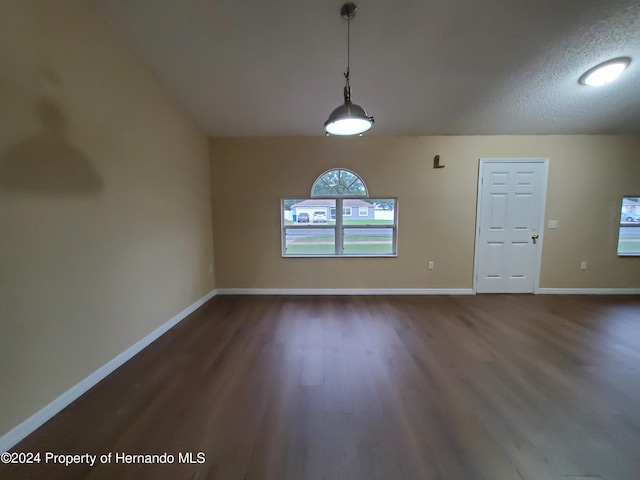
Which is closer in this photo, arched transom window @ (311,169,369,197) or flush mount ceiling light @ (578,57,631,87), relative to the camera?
flush mount ceiling light @ (578,57,631,87)

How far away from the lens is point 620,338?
8.97ft

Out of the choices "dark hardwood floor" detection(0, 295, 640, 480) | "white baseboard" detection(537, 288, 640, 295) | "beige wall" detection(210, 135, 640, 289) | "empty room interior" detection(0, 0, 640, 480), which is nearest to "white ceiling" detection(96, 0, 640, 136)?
"empty room interior" detection(0, 0, 640, 480)

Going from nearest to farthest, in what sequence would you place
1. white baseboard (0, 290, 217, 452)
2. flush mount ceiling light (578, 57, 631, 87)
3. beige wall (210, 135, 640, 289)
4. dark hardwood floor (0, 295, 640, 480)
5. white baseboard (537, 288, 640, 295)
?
dark hardwood floor (0, 295, 640, 480) < white baseboard (0, 290, 217, 452) < flush mount ceiling light (578, 57, 631, 87) < beige wall (210, 135, 640, 289) < white baseboard (537, 288, 640, 295)

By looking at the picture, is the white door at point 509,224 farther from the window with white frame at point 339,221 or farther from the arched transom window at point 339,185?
the arched transom window at point 339,185

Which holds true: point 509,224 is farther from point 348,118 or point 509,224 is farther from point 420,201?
point 348,118

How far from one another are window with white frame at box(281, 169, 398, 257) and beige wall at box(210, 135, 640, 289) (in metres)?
0.13

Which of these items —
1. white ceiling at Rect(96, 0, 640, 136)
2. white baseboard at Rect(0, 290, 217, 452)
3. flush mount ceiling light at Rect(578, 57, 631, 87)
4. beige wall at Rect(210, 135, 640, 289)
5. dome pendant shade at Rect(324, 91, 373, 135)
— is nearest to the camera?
white baseboard at Rect(0, 290, 217, 452)

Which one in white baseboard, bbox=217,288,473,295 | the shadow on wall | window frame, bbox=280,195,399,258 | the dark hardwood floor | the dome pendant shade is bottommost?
the dark hardwood floor

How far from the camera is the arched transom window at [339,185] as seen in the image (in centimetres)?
414

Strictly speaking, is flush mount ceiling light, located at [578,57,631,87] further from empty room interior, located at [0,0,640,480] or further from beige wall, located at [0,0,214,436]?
beige wall, located at [0,0,214,436]

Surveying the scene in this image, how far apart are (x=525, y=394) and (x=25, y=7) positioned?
4242mm

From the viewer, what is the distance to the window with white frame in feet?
13.7

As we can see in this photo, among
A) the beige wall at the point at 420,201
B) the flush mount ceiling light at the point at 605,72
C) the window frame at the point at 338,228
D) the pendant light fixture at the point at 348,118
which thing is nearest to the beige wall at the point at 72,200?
the beige wall at the point at 420,201

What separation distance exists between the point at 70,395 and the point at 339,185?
372cm
